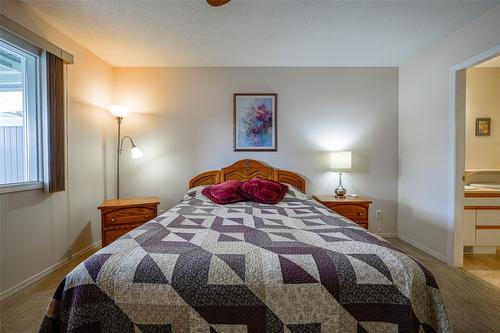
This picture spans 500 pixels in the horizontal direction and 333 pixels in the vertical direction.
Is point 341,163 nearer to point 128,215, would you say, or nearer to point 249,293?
point 249,293

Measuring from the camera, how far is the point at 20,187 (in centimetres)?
207

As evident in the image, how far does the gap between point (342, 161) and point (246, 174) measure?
1283mm

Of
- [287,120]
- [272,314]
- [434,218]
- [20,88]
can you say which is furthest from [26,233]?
[434,218]

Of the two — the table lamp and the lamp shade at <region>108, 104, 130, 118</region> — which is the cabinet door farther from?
the lamp shade at <region>108, 104, 130, 118</region>

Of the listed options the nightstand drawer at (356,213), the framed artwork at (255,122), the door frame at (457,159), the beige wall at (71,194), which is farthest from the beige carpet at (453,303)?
the framed artwork at (255,122)

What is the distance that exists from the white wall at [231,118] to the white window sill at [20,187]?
119 cm

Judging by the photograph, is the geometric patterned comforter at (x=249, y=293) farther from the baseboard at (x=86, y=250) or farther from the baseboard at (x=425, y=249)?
the baseboard at (x=425, y=249)

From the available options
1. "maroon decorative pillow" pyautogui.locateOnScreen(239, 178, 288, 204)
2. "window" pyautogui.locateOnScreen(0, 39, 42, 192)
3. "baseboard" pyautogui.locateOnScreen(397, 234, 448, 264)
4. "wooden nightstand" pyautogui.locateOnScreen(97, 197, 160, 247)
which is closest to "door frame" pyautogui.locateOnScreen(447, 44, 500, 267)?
"baseboard" pyautogui.locateOnScreen(397, 234, 448, 264)

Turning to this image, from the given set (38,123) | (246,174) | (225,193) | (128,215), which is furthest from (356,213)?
(38,123)

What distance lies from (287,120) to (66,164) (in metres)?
2.72

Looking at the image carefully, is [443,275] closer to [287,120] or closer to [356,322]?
[356,322]

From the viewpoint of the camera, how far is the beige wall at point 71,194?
6.63 ft

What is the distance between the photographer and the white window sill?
1.95 meters

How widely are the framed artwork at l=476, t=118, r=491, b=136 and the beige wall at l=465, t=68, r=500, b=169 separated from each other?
1.6 inches
